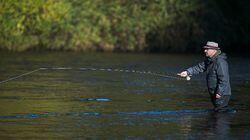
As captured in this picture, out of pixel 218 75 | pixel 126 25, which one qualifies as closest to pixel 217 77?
pixel 218 75

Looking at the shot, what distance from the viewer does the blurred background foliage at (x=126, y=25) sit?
141 feet

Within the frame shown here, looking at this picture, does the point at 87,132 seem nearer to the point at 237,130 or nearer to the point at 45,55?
the point at 237,130

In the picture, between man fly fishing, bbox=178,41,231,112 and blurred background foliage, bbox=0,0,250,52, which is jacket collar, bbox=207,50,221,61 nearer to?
man fly fishing, bbox=178,41,231,112

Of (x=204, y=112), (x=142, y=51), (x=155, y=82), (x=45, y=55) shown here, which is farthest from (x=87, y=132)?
(x=142, y=51)

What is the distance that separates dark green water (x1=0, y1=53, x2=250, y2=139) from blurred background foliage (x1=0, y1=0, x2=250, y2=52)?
13132mm

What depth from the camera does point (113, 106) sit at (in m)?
17.8

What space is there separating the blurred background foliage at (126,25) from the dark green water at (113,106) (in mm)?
13132

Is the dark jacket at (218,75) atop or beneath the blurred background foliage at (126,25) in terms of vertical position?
atop

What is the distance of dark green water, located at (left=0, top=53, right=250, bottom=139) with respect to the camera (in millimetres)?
14016

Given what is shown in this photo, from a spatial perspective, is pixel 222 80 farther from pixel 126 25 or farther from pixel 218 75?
pixel 126 25

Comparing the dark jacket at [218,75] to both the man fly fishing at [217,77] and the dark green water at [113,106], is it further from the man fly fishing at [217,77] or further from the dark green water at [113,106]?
the dark green water at [113,106]

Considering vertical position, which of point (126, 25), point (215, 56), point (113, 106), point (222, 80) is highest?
point (215, 56)

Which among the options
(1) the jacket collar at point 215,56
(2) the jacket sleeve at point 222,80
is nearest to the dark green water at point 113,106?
(2) the jacket sleeve at point 222,80

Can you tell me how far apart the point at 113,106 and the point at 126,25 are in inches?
1077
